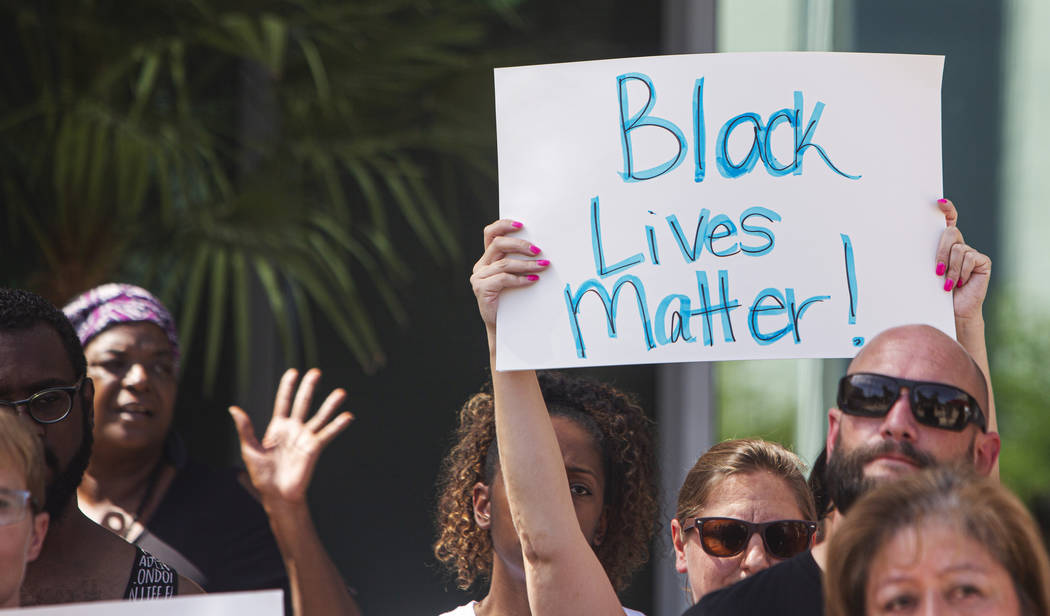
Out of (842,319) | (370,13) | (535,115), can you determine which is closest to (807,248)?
(842,319)

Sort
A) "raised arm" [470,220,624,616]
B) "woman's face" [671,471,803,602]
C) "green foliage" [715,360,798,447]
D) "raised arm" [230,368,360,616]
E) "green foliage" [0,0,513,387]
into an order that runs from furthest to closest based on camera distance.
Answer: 1. "green foliage" [715,360,798,447]
2. "green foliage" [0,0,513,387]
3. "raised arm" [230,368,360,616]
4. "woman's face" [671,471,803,602]
5. "raised arm" [470,220,624,616]

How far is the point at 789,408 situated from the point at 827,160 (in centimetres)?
198

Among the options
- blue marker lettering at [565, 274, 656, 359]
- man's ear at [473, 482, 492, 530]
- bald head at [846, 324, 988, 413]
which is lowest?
man's ear at [473, 482, 492, 530]

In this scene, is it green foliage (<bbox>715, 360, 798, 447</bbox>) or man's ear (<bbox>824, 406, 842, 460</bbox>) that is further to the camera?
green foliage (<bbox>715, 360, 798, 447</bbox>)

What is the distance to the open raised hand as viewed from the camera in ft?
7.64

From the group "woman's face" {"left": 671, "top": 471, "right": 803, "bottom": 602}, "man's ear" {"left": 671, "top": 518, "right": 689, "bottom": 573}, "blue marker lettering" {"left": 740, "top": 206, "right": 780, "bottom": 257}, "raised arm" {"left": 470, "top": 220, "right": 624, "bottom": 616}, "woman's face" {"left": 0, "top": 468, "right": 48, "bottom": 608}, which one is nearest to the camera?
"woman's face" {"left": 0, "top": 468, "right": 48, "bottom": 608}

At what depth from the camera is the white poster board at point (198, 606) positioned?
1558 millimetres

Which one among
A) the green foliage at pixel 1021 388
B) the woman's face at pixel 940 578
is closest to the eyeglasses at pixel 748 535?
the woman's face at pixel 940 578

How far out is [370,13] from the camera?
382cm

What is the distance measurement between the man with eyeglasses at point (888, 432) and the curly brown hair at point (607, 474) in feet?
1.96

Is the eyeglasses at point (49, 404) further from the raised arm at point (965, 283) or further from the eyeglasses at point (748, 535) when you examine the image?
the raised arm at point (965, 283)

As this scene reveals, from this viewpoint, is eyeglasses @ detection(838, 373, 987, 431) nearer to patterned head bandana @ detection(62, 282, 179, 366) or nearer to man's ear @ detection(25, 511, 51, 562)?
man's ear @ detection(25, 511, 51, 562)

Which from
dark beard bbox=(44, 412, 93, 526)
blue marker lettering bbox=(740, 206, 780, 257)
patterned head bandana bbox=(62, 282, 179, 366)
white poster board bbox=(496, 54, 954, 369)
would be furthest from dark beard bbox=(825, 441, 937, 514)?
patterned head bandana bbox=(62, 282, 179, 366)

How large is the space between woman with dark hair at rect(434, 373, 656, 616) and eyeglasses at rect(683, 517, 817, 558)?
205mm
